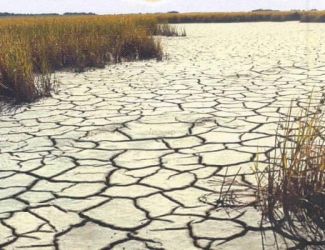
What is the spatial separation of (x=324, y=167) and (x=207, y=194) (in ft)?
1.90

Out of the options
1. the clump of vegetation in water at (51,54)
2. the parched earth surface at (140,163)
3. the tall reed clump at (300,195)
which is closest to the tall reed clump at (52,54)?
the clump of vegetation in water at (51,54)

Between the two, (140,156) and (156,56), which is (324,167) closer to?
(140,156)

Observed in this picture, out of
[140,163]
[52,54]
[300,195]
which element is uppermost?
[52,54]

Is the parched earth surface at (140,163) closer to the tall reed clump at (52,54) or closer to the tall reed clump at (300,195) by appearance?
the tall reed clump at (300,195)

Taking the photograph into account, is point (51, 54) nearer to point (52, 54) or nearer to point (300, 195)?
point (52, 54)

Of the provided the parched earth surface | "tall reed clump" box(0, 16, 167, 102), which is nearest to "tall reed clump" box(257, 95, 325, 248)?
Answer: the parched earth surface

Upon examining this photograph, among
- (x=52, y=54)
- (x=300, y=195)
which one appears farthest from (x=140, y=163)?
(x=52, y=54)

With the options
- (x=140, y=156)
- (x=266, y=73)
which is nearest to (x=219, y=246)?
(x=140, y=156)

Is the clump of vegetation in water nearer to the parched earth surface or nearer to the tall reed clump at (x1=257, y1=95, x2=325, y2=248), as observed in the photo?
the parched earth surface

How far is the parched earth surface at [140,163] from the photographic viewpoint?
1.91 meters

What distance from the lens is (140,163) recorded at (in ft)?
9.02

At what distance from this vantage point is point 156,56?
8.74 meters

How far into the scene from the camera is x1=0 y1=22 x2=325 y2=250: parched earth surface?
1909mm

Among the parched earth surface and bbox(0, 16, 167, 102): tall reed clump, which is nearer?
the parched earth surface
